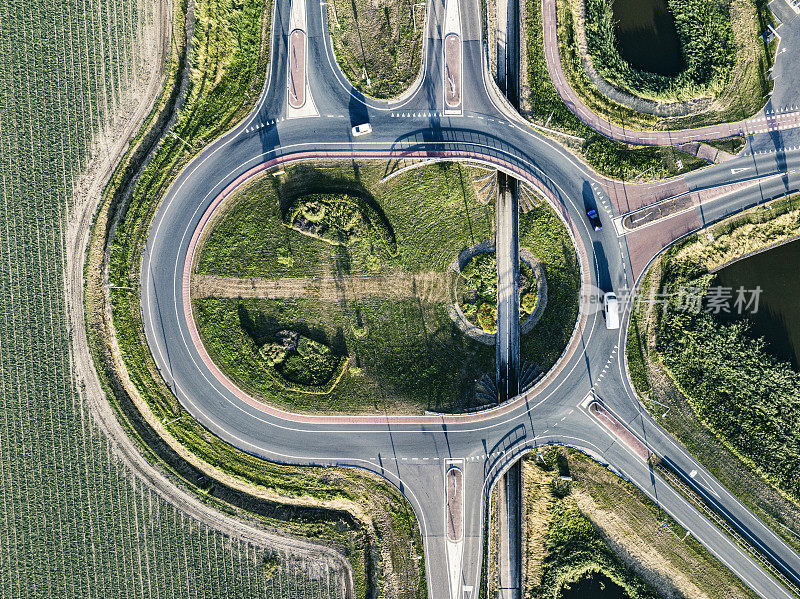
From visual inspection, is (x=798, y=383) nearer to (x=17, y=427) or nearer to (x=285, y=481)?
(x=285, y=481)

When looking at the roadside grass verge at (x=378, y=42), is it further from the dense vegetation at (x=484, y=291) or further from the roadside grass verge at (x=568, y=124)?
the dense vegetation at (x=484, y=291)

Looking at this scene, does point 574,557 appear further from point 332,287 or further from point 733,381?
point 332,287

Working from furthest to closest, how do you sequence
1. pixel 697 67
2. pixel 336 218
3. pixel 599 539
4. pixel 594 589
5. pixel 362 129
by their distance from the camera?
pixel 594 589 < pixel 599 539 < pixel 697 67 < pixel 336 218 < pixel 362 129

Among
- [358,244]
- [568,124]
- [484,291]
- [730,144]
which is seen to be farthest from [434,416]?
[730,144]

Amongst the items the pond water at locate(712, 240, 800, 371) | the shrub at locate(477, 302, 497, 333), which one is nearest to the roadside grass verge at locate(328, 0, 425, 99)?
the shrub at locate(477, 302, 497, 333)

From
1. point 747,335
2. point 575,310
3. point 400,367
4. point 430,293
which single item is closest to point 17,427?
point 400,367

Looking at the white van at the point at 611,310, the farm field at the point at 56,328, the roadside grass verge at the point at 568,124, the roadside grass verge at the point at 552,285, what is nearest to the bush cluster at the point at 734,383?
the white van at the point at 611,310
